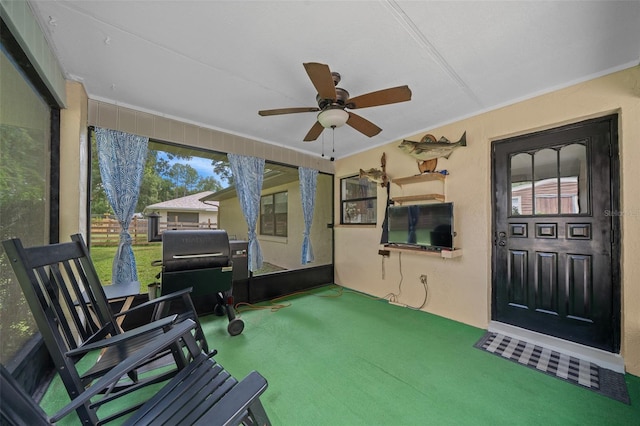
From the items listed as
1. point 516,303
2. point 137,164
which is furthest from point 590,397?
point 137,164

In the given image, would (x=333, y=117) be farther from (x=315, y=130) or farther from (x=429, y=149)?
(x=429, y=149)

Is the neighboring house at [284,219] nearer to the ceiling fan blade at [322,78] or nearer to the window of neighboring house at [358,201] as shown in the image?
Answer: the window of neighboring house at [358,201]

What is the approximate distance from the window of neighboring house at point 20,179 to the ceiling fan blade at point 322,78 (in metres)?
1.79

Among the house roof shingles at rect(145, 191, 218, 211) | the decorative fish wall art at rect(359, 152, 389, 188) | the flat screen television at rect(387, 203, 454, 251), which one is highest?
the decorative fish wall art at rect(359, 152, 389, 188)

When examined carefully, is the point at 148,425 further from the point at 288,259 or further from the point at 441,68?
the point at 288,259

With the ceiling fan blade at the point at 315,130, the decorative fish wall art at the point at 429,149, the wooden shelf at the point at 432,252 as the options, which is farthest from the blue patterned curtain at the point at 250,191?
the decorative fish wall art at the point at 429,149

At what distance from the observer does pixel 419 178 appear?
3.38 m

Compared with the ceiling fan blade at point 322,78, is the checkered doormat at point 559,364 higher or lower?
lower

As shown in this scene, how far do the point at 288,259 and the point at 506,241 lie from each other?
3.67 metres

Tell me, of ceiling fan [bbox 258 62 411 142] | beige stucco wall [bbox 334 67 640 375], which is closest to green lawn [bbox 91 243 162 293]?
ceiling fan [bbox 258 62 411 142]

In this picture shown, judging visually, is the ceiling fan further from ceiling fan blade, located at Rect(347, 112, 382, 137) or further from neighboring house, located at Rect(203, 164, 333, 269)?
neighboring house, located at Rect(203, 164, 333, 269)

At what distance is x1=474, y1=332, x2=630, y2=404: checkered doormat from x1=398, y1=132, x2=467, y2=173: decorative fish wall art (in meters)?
2.19

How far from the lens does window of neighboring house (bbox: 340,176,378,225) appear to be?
4.29 metres

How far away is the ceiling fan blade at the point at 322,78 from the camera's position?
5.20 feet
